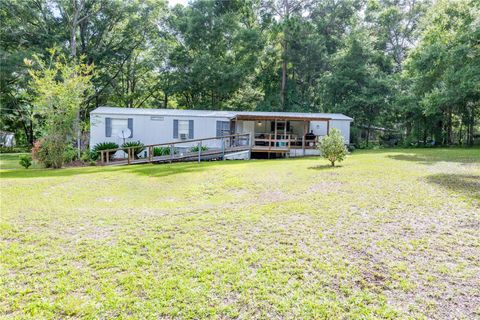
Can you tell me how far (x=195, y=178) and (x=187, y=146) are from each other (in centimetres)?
794

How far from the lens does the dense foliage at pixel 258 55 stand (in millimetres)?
23078

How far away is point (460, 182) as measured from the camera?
26.5 ft

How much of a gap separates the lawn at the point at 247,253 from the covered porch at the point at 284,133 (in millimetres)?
9790

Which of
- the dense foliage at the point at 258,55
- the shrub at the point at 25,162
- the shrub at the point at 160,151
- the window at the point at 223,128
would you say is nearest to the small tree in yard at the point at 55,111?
the shrub at the point at 25,162

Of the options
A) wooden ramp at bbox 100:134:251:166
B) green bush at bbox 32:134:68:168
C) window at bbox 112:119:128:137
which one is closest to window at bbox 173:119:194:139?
wooden ramp at bbox 100:134:251:166

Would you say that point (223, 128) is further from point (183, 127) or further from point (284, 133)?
point (284, 133)

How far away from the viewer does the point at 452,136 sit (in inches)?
974

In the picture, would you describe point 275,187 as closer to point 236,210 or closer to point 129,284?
point 236,210

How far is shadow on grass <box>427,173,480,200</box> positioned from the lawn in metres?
0.09

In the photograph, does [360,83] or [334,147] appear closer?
[334,147]

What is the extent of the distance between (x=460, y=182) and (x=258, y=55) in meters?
22.6

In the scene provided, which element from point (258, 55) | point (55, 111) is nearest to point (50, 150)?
point (55, 111)

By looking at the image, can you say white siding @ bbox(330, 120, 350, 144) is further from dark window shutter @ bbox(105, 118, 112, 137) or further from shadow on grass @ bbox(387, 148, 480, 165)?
dark window shutter @ bbox(105, 118, 112, 137)

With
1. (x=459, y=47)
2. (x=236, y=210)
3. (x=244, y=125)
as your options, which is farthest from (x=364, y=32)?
(x=236, y=210)
